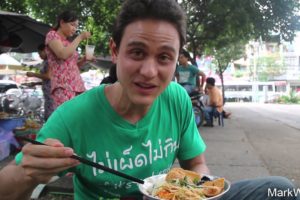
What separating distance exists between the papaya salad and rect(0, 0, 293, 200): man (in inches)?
8.4

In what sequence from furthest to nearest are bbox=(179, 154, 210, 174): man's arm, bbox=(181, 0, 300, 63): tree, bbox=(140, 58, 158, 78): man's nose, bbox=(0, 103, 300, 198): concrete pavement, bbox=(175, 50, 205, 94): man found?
bbox=(181, 0, 300, 63): tree → bbox=(175, 50, 205, 94): man → bbox=(0, 103, 300, 198): concrete pavement → bbox=(179, 154, 210, 174): man's arm → bbox=(140, 58, 158, 78): man's nose

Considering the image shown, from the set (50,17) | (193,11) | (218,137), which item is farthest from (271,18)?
(50,17)

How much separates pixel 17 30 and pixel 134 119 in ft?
18.1

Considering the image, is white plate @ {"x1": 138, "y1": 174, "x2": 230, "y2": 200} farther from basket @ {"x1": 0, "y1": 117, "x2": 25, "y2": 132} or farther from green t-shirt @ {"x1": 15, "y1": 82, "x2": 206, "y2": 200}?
basket @ {"x1": 0, "y1": 117, "x2": 25, "y2": 132}

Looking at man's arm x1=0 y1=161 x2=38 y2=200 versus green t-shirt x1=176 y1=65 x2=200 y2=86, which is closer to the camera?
man's arm x1=0 y1=161 x2=38 y2=200

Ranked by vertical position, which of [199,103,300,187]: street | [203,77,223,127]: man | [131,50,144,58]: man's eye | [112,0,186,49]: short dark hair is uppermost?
[112,0,186,49]: short dark hair

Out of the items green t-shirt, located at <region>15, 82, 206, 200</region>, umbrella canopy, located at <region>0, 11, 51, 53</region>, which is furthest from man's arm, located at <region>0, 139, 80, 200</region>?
umbrella canopy, located at <region>0, 11, 51, 53</region>

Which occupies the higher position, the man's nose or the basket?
the man's nose

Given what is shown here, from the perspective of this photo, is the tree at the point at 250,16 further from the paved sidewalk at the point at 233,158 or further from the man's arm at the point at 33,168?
the man's arm at the point at 33,168

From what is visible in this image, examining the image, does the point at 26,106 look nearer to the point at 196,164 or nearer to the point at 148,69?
the point at 196,164

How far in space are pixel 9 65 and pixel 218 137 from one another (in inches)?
411

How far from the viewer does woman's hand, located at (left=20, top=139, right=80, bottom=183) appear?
1214mm

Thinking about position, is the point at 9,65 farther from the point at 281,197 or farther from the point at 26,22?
the point at 281,197

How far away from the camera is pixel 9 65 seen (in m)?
15.8
